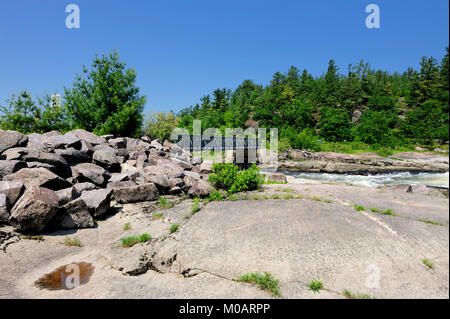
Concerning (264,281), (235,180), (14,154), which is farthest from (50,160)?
(264,281)

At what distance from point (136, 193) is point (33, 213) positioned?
3.48 m

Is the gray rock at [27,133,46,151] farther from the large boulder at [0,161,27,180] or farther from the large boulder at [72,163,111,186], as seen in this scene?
the large boulder at [72,163,111,186]

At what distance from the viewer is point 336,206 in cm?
501

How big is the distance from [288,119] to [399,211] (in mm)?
70185

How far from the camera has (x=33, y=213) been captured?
5922 millimetres

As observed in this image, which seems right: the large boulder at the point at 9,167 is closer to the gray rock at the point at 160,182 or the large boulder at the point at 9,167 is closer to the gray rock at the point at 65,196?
the gray rock at the point at 65,196

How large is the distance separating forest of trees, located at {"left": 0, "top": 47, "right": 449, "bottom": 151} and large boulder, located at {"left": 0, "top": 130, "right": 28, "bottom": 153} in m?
11.1

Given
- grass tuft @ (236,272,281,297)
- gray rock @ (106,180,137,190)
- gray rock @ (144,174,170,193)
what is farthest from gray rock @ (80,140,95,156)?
grass tuft @ (236,272,281,297)

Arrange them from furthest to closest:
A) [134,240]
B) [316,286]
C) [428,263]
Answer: [134,240] → [316,286] → [428,263]

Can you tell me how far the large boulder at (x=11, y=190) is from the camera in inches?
265

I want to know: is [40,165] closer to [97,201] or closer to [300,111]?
[97,201]

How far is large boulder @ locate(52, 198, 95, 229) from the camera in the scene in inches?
257
